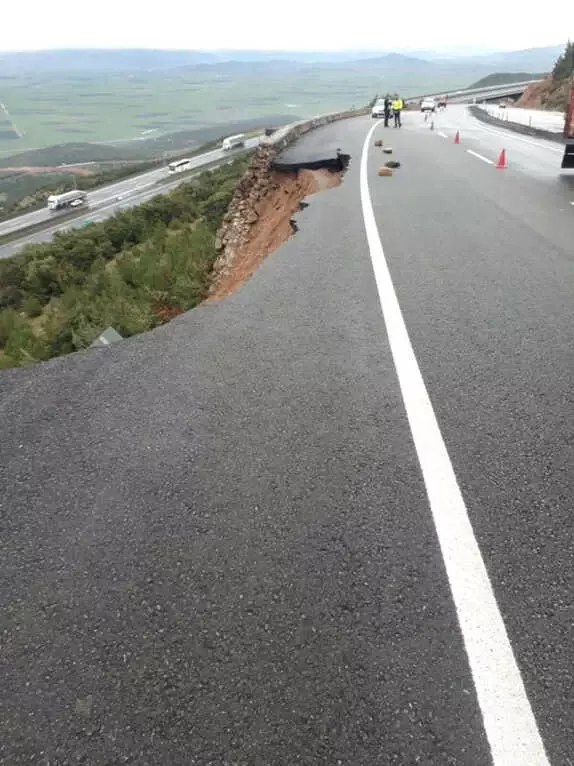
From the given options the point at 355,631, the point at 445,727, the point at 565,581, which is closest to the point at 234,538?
the point at 355,631

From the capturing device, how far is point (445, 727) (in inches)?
67.4

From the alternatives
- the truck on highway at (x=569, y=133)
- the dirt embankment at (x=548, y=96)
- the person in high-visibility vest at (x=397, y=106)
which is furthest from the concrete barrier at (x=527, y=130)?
the dirt embankment at (x=548, y=96)

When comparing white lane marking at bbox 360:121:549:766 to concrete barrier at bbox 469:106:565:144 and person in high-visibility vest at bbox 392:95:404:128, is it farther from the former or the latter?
person in high-visibility vest at bbox 392:95:404:128

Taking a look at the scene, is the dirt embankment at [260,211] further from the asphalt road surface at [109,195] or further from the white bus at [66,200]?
the white bus at [66,200]

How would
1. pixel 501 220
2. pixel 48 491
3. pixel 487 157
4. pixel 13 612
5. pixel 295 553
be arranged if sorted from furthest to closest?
pixel 487 157
pixel 501 220
pixel 48 491
pixel 295 553
pixel 13 612

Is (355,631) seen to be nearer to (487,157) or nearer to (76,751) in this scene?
(76,751)

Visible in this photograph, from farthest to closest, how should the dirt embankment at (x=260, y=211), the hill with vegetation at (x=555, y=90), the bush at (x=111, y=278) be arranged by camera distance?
A: the hill with vegetation at (x=555, y=90)
the dirt embankment at (x=260, y=211)
the bush at (x=111, y=278)

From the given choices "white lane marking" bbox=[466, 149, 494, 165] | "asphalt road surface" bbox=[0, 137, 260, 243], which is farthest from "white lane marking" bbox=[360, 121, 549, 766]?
"asphalt road surface" bbox=[0, 137, 260, 243]

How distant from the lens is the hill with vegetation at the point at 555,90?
1836 inches

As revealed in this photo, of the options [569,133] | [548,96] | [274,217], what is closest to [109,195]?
[548,96]

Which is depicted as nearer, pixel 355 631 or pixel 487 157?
pixel 355 631

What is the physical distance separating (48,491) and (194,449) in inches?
32.1

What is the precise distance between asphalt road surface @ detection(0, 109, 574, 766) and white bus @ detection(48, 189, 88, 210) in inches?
2263

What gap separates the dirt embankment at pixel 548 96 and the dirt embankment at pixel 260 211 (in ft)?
132
